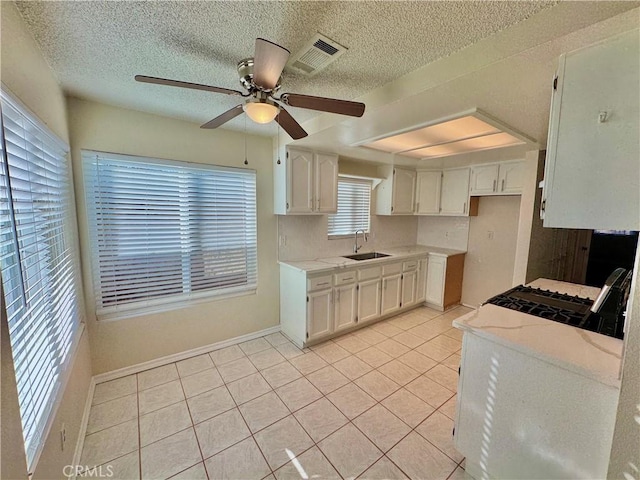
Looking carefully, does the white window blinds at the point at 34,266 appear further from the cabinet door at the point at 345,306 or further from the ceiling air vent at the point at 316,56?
the cabinet door at the point at 345,306

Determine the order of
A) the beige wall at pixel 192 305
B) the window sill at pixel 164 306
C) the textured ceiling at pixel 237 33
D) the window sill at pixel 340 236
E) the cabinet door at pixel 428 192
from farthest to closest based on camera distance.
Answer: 1. the cabinet door at pixel 428 192
2. the window sill at pixel 340 236
3. the window sill at pixel 164 306
4. the beige wall at pixel 192 305
5. the textured ceiling at pixel 237 33

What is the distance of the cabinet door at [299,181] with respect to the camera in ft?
9.72

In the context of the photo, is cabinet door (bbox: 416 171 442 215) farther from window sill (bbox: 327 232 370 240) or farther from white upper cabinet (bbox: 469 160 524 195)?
window sill (bbox: 327 232 370 240)

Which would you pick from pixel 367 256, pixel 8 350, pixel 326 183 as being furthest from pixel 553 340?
pixel 367 256

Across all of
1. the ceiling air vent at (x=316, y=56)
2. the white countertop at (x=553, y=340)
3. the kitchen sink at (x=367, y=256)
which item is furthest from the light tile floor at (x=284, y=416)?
the ceiling air vent at (x=316, y=56)

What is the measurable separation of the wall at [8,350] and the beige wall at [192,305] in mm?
273

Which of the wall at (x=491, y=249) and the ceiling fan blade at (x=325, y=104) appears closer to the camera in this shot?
the ceiling fan blade at (x=325, y=104)

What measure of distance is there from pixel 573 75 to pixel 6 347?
2.38m

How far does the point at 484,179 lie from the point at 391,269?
1.81 metres

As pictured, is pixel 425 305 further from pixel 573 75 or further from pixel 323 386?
pixel 573 75

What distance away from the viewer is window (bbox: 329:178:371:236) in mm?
3852

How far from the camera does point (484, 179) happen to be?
12.2 ft

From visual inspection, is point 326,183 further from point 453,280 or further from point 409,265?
point 453,280

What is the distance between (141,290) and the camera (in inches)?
98.8
